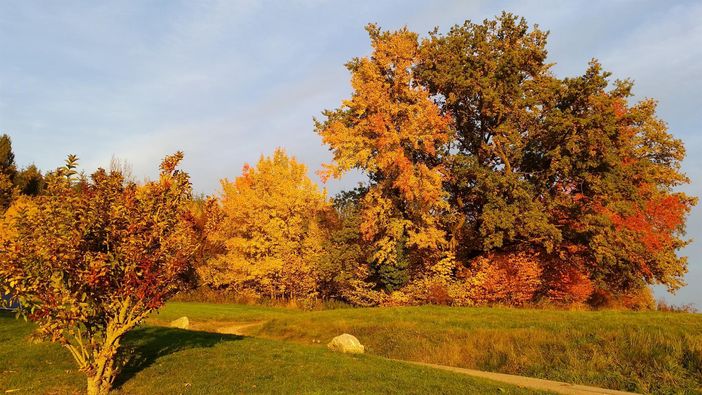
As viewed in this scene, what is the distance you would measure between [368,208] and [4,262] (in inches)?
1110

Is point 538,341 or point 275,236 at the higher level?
point 275,236

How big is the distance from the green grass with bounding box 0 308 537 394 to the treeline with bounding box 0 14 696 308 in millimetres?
16042

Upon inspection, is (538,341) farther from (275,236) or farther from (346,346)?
(275,236)

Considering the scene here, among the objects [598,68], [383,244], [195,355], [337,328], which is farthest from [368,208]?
[195,355]

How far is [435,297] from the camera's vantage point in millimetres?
34156

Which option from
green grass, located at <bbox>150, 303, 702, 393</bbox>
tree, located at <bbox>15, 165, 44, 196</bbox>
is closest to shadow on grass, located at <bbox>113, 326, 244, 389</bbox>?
green grass, located at <bbox>150, 303, 702, 393</bbox>

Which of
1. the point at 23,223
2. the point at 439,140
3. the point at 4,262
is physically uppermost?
the point at 439,140

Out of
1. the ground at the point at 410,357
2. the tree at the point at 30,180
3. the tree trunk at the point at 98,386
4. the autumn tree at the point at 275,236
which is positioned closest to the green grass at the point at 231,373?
the ground at the point at 410,357

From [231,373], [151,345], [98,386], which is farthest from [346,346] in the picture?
[98,386]

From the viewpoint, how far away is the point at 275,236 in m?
41.0

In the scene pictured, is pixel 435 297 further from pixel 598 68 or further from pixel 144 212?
pixel 144 212

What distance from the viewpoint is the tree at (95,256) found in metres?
9.15

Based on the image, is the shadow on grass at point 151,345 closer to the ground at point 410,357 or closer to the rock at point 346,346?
the ground at point 410,357

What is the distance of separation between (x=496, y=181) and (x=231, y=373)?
24541 millimetres
